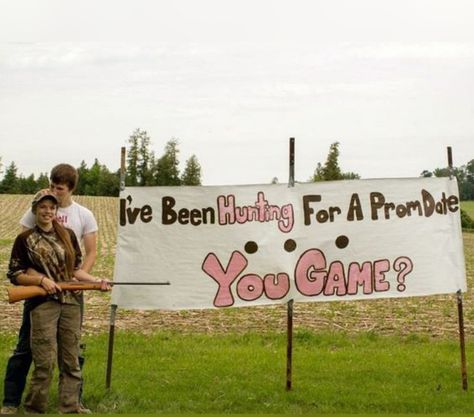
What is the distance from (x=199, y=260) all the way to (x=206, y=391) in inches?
49.0

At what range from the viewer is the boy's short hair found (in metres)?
5.84

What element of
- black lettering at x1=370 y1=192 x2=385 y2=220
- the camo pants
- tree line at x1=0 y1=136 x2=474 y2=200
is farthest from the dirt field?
tree line at x1=0 y1=136 x2=474 y2=200

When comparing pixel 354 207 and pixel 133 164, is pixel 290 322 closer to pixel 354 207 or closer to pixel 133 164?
pixel 354 207

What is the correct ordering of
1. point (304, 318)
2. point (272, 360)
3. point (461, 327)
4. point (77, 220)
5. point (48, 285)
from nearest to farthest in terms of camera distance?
point (48, 285) → point (77, 220) → point (461, 327) → point (272, 360) → point (304, 318)

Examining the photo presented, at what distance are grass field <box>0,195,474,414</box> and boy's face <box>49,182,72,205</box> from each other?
188 cm

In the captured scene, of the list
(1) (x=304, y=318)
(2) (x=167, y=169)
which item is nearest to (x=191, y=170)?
(2) (x=167, y=169)

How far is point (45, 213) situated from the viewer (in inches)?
221

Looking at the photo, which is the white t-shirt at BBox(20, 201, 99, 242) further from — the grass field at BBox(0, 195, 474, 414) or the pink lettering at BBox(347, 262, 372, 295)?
the pink lettering at BBox(347, 262, 372, 295)

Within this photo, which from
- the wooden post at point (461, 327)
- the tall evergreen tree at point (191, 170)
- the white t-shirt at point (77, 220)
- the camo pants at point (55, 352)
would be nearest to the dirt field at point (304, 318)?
the wooden post at point (461, 327)

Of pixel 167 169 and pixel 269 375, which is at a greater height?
pixel 167 169

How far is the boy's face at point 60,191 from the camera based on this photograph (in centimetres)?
586

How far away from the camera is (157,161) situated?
3789 inches

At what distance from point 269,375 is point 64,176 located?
3297mm

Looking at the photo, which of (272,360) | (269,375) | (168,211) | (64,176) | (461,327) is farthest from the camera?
(272,360)
